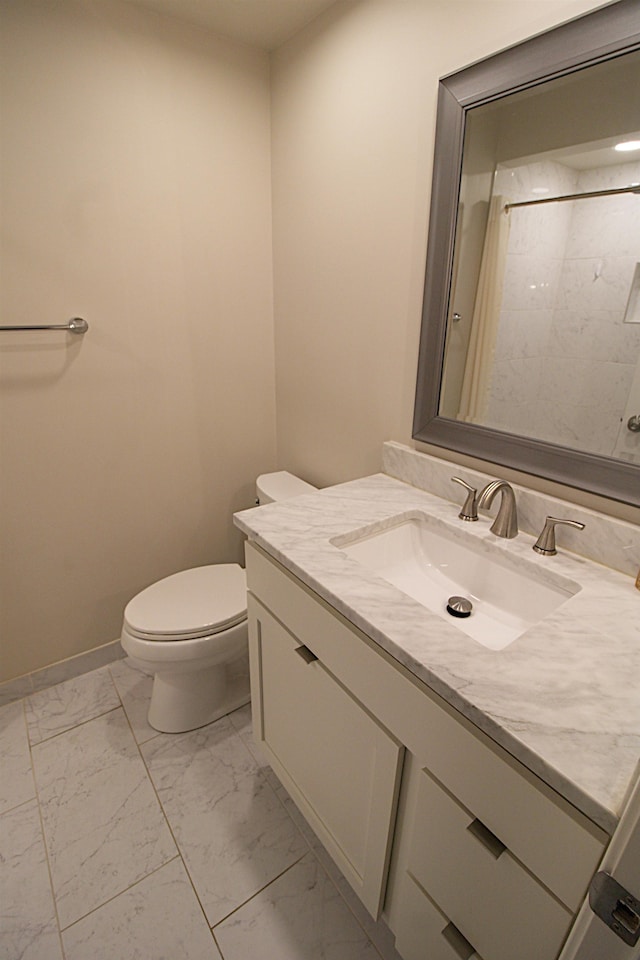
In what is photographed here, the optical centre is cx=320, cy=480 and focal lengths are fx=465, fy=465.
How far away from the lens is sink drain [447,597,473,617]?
3.25ft

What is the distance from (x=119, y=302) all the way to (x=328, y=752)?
1.45 metres

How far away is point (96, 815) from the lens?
1314mm

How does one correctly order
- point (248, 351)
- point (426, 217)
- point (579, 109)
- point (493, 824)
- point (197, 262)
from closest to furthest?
point (493, 824) → point (579, 109) → point (426, 217) → point (197, 262) → point (248, 351)

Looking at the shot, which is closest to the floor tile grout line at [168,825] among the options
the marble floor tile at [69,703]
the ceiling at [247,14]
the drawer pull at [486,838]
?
the marble floor tile at [69,703]

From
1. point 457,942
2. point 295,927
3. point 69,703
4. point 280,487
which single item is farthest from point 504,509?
point 69,703

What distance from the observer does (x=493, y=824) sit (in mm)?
637

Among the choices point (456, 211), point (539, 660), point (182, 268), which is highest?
point (456, 211)

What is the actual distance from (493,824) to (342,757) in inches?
15.4

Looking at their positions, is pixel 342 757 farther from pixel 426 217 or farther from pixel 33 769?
pixel 426 217

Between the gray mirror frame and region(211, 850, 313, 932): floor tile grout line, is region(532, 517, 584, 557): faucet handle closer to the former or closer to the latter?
the gray mirror frame

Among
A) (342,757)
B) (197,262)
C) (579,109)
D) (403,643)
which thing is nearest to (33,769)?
(342,757)

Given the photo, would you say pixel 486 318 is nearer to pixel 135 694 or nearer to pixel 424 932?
pixel 424 932

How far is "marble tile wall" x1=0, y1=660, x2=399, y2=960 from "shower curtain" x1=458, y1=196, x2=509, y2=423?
125 cm

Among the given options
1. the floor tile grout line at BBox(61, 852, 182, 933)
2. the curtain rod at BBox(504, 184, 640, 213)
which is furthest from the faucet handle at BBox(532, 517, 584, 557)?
the floor tile grout line at BBox(61, 852, 182, 933)
